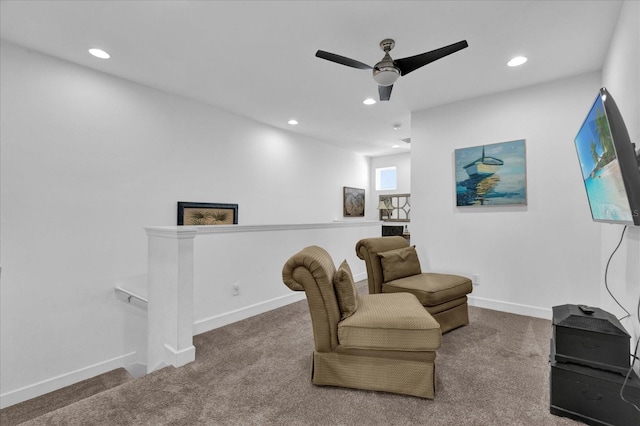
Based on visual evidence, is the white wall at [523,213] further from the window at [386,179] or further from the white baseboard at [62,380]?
the white baseboard at [62,380]

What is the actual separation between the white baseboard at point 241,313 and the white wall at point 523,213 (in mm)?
1889

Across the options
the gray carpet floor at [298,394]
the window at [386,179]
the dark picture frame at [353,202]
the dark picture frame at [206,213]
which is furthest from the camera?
the window at [386,179]

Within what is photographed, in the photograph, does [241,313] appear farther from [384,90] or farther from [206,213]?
[384,90]

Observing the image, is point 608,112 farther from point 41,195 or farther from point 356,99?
point 41,195

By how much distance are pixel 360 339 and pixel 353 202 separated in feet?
16.8

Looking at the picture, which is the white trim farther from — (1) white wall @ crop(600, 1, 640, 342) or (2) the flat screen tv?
(1) white wall @ crop(600, 1, 640, 342)

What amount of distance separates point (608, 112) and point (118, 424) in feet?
9.32

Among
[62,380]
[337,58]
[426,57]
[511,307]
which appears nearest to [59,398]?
[62,380]

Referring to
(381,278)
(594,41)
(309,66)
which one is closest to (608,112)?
(594,41)

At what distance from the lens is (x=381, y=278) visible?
3.02m

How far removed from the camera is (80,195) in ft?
9.80

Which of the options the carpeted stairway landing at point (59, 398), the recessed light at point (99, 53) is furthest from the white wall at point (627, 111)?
the carpeted stairway landing at point (59, 398)

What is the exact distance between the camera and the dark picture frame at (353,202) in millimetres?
6598

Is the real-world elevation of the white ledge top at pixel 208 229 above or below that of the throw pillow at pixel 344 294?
above
